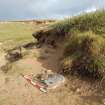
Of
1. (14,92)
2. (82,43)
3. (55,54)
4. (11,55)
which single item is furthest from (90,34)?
(11,55)

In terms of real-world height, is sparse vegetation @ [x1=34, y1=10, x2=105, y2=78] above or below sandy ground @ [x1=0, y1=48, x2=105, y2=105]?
above

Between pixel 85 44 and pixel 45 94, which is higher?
Answer: pixel 85 44

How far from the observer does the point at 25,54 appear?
9.70m

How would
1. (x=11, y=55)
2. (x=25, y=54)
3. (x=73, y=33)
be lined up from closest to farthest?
(x=73, y=33)
(x=25, y=54)
(x=11, y=55)

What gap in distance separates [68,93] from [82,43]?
143cm

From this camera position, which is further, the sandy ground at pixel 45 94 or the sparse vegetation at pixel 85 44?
the sparse vegetation at pixel 85 44

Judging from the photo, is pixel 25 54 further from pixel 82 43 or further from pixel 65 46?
pixel 82 43

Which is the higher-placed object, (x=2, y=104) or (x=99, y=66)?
(x=99, y=66)

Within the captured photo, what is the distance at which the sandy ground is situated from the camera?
7.13 metres

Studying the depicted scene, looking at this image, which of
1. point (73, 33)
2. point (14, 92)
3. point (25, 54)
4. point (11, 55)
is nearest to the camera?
point (14, 92)

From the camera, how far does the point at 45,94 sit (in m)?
7.59

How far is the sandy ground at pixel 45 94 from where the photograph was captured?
713cm

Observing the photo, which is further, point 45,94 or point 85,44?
point 85,44

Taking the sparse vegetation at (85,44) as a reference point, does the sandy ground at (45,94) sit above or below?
below
